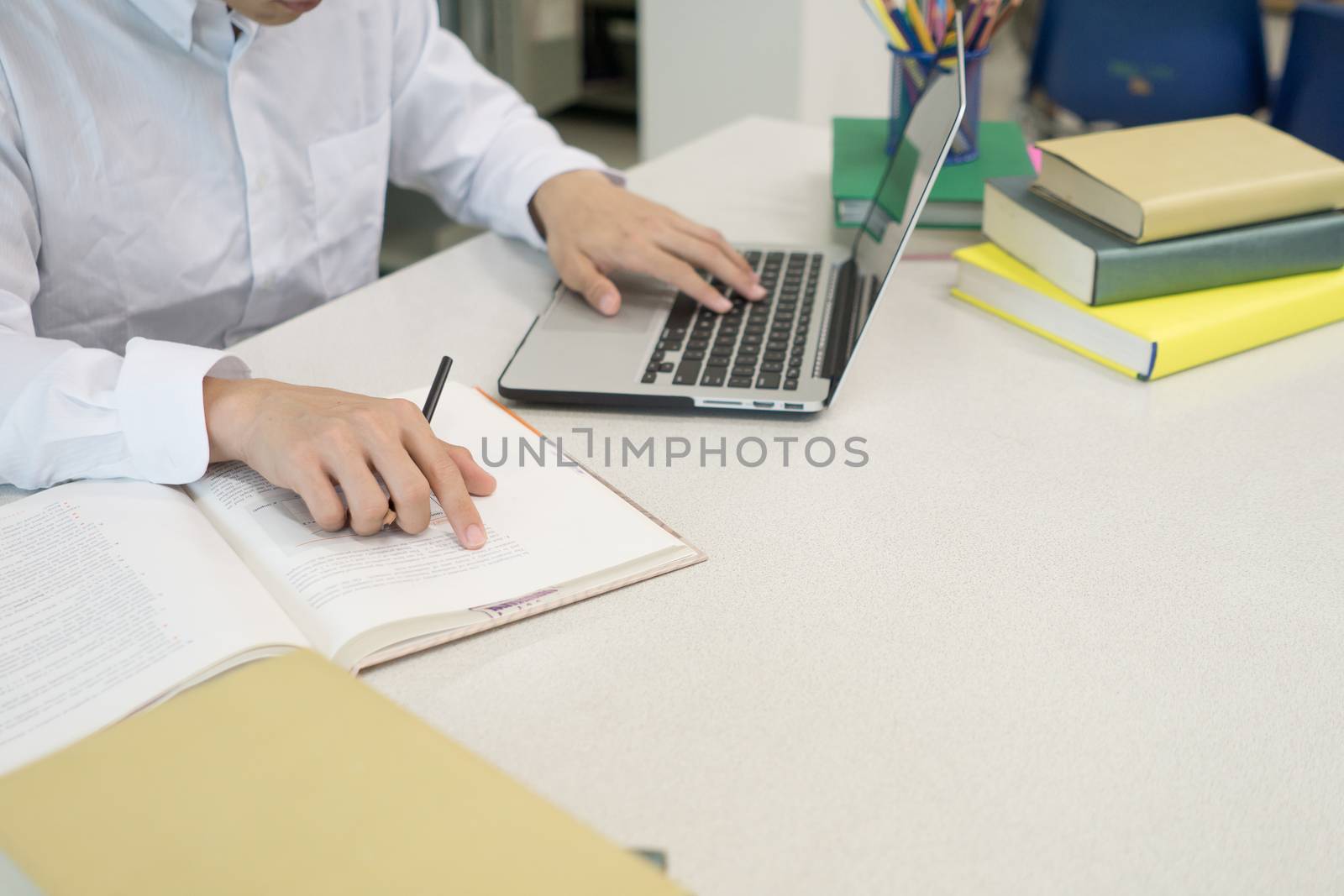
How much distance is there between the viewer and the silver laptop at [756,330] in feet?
2.60

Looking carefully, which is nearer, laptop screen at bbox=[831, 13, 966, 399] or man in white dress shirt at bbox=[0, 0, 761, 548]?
man in white dress shirt at bbox=[0, 0, 761, 548]

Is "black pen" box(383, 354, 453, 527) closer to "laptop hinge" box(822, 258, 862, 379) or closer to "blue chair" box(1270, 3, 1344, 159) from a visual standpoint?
"laptop hinge" box(822, 258, 862, 379)

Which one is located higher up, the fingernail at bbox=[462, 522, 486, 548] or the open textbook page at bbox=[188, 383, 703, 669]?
the fingernail at bbox=[462, 522, 486, 548]

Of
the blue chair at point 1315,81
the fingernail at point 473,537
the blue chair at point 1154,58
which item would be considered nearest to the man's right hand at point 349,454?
the fingernail at point 473,537

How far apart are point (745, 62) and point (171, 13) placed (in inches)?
73.7

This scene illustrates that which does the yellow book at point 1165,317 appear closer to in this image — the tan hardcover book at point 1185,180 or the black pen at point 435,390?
the tan hardcover book at point 1185,180

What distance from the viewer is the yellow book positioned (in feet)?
2.76

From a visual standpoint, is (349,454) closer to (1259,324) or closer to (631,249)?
(631,249)

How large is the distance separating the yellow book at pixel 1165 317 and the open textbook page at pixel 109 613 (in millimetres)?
646

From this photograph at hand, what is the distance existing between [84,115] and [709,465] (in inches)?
23.1

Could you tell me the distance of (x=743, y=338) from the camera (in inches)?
34.0

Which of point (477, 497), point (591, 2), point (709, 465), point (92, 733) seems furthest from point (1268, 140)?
point (591, 2)

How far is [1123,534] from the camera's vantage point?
67 cm

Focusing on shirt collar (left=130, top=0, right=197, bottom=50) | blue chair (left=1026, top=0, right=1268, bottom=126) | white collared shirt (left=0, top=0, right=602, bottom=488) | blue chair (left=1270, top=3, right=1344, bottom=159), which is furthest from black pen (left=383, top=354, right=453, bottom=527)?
blue chair (left=1026, top=0, right=1268, bottom=126)
